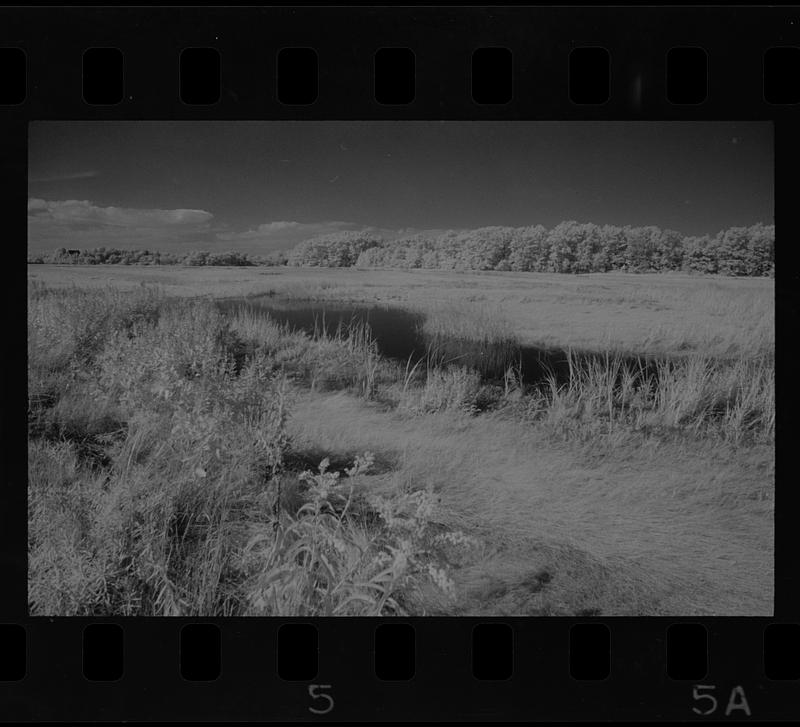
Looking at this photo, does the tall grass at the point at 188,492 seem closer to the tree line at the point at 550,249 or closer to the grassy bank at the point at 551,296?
the grassy bank at the point at 551,296

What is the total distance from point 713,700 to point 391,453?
87.4 inches

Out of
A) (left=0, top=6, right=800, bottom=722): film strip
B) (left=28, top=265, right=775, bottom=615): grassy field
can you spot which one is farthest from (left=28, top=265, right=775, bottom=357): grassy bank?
(left=0, top=6, right=800, bottom=722): film strip

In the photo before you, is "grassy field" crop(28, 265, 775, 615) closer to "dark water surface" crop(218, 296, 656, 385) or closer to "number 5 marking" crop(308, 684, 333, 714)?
"dark water surface" crop(218, 296, 656, 385)

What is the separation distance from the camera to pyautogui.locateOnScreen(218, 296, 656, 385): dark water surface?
2971mm

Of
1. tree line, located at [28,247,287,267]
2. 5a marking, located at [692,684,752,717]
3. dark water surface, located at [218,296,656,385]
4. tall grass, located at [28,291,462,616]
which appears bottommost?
5a marking, located at [692,684,752,717]

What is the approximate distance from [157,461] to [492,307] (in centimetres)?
215

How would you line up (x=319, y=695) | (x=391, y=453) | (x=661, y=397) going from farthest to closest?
(x=661, y=397) → (x=391, y=453) → (x=319, y=695)

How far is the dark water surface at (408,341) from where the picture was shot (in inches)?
117

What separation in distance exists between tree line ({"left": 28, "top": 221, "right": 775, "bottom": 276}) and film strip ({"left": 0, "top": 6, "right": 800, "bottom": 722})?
647mm

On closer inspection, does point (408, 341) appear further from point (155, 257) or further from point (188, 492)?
point (155, 257)

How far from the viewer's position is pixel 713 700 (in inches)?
108

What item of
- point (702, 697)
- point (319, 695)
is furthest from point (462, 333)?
point (702, 697)
